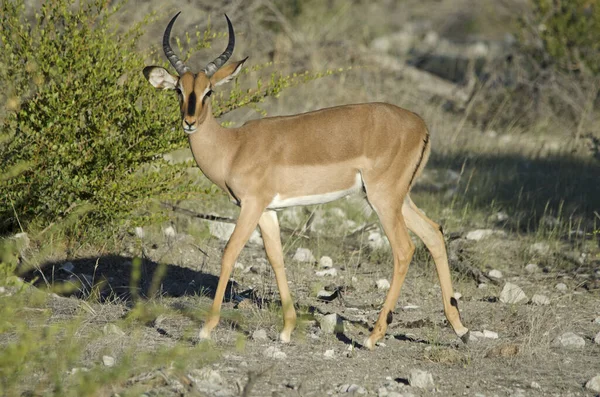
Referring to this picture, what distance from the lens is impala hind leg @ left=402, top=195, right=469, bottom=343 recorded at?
20.2 ft

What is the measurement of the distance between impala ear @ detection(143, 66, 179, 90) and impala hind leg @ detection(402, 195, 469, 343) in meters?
1.84

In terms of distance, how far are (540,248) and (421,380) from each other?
3.96 meters

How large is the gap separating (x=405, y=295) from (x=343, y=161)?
1776mm

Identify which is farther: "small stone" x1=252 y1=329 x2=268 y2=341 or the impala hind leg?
the impala hind leg

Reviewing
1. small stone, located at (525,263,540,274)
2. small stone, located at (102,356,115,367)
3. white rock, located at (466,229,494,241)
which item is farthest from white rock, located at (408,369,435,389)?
white rock, located at (466,229,494,241)

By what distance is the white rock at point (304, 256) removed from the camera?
26.6 feet

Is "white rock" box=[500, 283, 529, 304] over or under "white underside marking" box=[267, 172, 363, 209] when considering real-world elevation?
under

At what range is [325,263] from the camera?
A: 805 cm

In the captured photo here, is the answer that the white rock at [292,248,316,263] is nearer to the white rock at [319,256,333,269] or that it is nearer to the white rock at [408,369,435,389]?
the white rock at [319,256,333,269]

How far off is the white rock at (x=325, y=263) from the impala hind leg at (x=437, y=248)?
1749 millimetres

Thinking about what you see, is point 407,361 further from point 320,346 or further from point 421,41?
point 421,41

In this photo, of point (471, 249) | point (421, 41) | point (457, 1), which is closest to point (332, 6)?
point (421, 41)

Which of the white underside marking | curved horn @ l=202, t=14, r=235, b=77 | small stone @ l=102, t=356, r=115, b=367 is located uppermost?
curved horn @ l=202, t=14, r=235, b=77

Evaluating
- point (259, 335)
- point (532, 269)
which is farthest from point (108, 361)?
point (532, 269)
